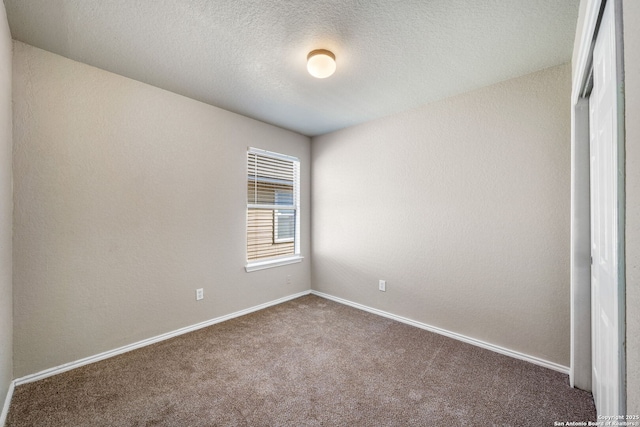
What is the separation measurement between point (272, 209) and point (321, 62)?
84.5 inches

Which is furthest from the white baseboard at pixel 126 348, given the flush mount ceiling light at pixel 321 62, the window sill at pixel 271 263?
the flush mount ceiling light at pixel 321 62

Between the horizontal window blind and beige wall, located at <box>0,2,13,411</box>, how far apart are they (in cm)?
199

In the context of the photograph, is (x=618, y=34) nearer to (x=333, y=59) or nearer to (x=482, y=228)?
(x=333, y=59)

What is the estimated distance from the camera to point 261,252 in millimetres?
3604

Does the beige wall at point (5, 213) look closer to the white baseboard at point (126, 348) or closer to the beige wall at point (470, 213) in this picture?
the white baseboard at point (126, 348)

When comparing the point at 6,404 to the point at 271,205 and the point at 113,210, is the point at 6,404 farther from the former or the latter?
the point at 271,205

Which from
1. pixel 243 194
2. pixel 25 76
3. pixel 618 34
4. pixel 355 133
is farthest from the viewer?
pixel 355 133

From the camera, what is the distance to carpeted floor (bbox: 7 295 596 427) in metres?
1.65

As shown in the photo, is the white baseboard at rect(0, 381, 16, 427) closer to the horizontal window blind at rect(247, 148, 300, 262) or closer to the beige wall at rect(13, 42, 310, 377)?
the beige wall at rect(13, 42, 310, 377)

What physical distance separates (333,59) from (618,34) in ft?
5.35

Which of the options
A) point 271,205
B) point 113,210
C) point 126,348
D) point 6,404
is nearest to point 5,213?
point 113,210

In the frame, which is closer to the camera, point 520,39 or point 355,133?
point 520,39

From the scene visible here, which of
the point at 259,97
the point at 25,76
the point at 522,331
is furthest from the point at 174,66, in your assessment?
the point at 522,331

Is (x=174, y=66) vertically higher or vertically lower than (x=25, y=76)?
higher
